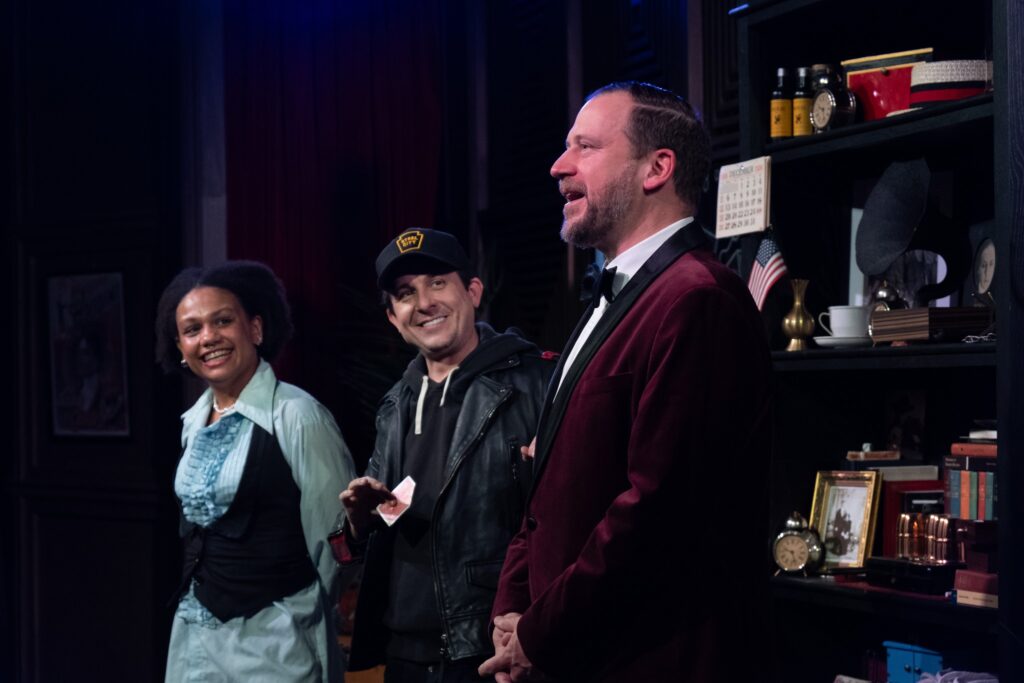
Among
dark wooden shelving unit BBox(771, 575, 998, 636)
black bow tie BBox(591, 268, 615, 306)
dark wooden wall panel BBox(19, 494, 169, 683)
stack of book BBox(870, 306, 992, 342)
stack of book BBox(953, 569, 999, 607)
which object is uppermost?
black bow tie BBox(591, 268, 615, 306)

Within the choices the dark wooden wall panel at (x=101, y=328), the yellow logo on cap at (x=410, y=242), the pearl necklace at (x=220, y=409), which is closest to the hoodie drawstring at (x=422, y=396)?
the yellow logo on cap at (x=410, y=242)

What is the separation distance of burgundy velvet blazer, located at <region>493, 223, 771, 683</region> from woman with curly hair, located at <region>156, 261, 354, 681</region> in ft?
3.96

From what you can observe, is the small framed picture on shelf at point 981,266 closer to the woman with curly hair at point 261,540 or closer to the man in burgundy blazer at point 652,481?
the man in burgundy blazer at point 652,481

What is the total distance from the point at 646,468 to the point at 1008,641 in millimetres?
819

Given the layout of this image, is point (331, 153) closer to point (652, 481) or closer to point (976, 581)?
point (976, 581)

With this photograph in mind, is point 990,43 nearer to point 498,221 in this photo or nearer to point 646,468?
point 646,468

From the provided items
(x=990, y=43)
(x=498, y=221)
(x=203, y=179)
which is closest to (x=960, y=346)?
(x=990, y=43)

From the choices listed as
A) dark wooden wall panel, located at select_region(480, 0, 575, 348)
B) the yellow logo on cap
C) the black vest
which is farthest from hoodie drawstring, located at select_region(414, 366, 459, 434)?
dark wooden wall panel, located at select_region(480, 0, 575, 348)

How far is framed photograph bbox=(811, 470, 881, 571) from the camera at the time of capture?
8.60ft

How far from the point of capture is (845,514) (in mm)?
2678

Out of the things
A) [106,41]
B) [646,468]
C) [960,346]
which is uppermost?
[106,41]

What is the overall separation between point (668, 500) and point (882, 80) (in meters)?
1.43

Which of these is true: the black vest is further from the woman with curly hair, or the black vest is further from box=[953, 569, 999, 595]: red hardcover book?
box=[953, 569, 999, 595]: red hardcover book

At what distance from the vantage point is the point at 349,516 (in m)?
2.57
